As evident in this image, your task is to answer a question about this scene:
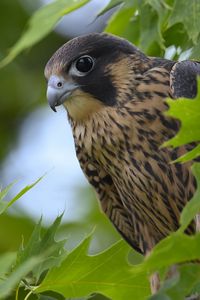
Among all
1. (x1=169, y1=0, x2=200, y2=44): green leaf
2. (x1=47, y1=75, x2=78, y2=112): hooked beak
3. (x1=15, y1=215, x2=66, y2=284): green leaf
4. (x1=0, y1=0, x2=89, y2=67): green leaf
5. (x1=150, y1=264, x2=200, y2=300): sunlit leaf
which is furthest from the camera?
(x1=0, y1=0, x2=89, y2=67): green leaf

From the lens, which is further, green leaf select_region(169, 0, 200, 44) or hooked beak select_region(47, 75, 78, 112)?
hooked beak select_region(47, 75, 78, 112)

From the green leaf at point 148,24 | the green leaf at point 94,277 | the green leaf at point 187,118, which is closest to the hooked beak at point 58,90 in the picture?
the green leaf at point 148,24

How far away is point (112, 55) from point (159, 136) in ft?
2.14

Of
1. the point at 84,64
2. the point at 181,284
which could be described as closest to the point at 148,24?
the point at 84,64

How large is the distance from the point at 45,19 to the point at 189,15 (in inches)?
34.4

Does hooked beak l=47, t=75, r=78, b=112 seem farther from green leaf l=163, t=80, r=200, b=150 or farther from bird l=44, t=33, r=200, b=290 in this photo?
green leaf l=163, t=80, r=200, b=150

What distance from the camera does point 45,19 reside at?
194 inches

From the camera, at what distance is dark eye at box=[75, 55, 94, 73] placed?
498cm

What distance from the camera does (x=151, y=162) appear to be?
4766mm

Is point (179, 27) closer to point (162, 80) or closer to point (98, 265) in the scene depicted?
point (162, 80)

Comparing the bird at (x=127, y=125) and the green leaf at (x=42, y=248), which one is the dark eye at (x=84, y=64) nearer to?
the bird at (x=127, y=125)

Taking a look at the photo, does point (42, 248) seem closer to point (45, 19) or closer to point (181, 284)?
point (181, 284)

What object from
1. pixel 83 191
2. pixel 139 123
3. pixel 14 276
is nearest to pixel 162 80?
pixel 139 123

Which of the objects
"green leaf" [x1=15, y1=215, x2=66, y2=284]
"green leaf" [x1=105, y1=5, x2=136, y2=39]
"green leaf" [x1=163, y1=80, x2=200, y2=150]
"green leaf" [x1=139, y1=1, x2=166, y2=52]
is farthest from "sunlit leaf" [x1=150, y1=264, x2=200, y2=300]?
"green leaf" [x1=105, y1=5, x2=136, y2=39]
